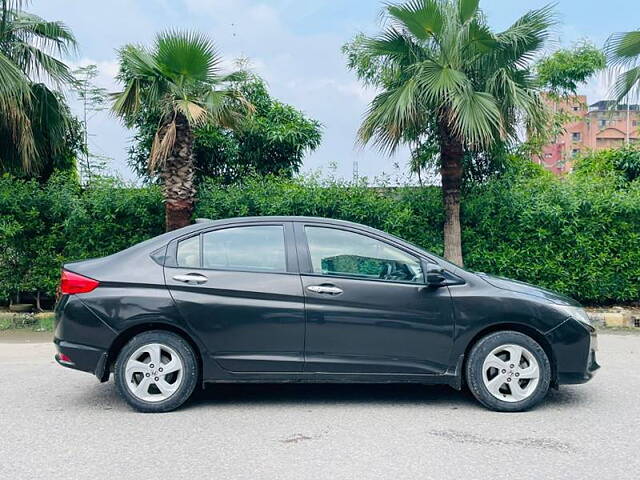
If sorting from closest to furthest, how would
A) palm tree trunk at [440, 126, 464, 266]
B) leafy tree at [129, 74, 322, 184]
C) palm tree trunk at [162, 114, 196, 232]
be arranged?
palm tree trunk at [162, 114, 196, 232]
palm tree trunk at [440, 126, 464, 266]
leafy tree at [129, 74, 322, 184]

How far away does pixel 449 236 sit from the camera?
1032 centimetres

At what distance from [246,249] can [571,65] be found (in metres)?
9.57

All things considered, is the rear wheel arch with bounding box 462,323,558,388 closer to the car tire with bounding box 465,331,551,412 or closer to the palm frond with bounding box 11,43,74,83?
the car tire with bounding box 465,331,551,412

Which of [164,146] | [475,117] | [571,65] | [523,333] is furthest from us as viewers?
[571,65]

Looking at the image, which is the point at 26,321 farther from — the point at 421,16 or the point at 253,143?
the point at 421,16

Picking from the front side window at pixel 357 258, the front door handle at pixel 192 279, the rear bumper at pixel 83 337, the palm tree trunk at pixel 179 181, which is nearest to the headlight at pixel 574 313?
the front side window at pixel 357 258

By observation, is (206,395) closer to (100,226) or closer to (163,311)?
(163,311)

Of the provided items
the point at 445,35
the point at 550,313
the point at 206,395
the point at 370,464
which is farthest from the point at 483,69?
the point at 370,464

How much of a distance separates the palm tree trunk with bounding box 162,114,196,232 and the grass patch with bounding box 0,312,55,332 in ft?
8.13

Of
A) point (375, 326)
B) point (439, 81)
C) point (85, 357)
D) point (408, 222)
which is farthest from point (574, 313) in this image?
point (408, 222)

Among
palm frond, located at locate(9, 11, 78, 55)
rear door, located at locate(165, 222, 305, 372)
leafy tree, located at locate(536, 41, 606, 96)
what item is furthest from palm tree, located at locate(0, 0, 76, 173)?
leafy tree, located at locate(536, 41, 606, 96)

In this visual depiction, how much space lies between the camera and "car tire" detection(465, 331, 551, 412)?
525 cm

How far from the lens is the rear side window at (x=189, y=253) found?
5.38m

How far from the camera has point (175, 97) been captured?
9961 mm
